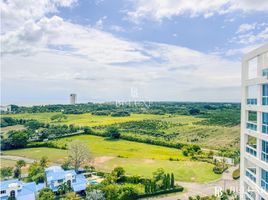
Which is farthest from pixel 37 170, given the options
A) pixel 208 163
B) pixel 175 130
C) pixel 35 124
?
pixel 175 130

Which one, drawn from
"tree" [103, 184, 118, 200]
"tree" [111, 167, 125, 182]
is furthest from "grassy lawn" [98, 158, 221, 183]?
"tree" [103, 184, 118, 200]

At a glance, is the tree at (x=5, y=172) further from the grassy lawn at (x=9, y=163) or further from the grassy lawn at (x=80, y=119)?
the grassy lawn at (x=80, y=119)

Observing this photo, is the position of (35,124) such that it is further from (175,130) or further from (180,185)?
(180,185)

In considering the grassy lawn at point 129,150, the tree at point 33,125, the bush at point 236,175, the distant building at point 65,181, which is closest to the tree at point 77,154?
the distant building at point 65,181

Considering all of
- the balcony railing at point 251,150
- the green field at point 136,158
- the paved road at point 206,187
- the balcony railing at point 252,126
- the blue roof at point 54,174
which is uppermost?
the balcony railing at point 252,126

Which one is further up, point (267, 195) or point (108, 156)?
point (267, 195)

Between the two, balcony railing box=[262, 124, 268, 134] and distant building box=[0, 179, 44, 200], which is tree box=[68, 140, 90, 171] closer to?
distant building box=[0, 179, 44, 200]

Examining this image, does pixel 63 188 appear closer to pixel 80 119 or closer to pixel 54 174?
pixel 54 174
